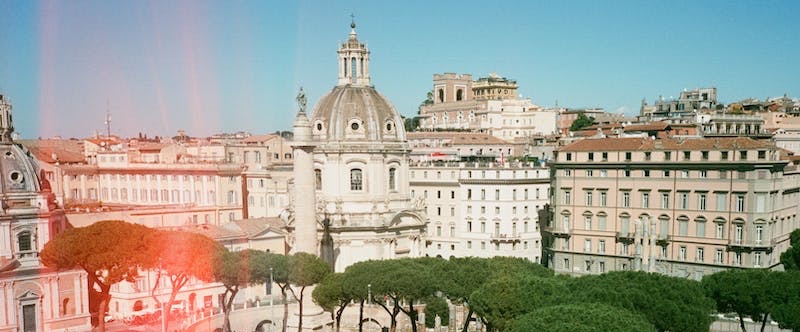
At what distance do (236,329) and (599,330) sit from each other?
74.7 ft

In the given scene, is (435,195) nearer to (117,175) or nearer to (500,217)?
(500,217)

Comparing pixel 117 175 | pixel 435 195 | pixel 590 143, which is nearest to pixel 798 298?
pixel 590 143

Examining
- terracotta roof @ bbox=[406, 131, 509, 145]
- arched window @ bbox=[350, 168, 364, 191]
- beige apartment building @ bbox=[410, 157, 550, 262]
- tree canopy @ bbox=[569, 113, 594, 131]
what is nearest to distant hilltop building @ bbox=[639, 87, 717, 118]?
tree canopy @ bbox=[569, 113, 594, 131]

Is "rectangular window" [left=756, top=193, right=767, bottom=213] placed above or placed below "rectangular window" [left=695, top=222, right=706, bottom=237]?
above

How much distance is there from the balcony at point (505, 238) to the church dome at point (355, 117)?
1185 cm

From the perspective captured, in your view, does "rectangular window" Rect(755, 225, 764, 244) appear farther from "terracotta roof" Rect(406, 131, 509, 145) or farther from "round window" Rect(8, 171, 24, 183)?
"round window" Rect(8, 171, 24, 183)

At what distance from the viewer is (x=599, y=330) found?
71.5 ft

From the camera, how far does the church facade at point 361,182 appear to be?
48.5m

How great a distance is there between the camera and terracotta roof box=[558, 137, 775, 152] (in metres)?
43.5

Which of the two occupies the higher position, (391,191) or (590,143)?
(590,143)

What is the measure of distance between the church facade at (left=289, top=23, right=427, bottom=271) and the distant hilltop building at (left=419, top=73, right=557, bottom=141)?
158ft

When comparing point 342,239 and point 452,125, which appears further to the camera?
point 452,125

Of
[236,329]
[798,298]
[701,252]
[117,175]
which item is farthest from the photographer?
[117,175]

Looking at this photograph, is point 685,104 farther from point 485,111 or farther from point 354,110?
point 354,110
